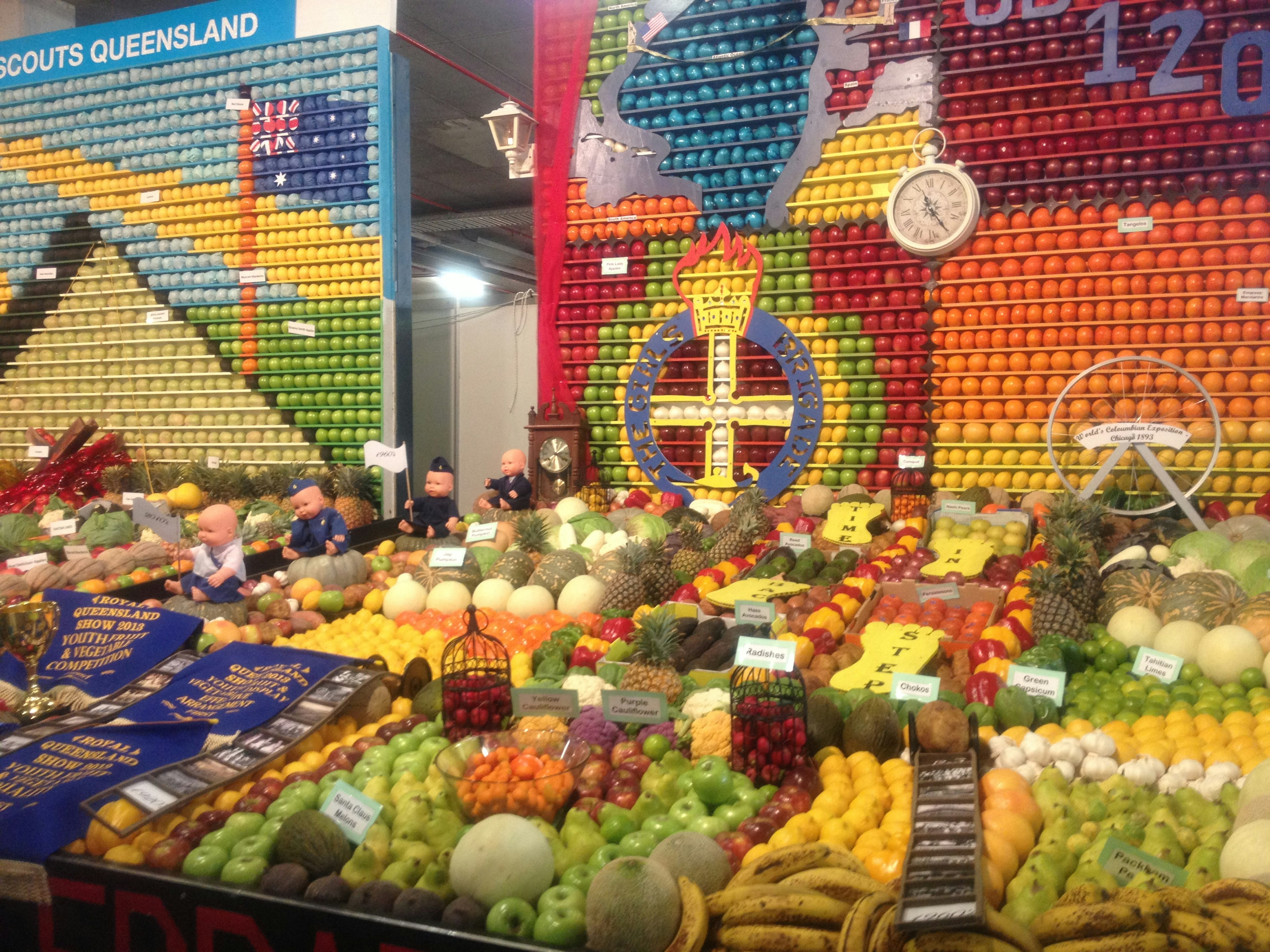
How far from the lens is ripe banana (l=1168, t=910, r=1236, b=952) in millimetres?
1425

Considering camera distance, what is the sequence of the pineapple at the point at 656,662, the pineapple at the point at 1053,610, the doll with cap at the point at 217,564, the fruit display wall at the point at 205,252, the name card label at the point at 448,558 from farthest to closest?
the fruit display wall at the point at 205,252
the name card label at the point at 448,558
the doll with cap at the point at 217,564
the pineapple at the point at 1053,610
the pineapple at the point at 656,662

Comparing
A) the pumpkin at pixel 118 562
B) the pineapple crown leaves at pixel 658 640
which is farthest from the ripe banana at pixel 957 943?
the pumpkin at pixel 118 562

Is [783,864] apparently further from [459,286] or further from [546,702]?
[459,286]

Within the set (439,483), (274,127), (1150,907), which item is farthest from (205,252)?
(1150,907)

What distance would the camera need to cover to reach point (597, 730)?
252 centimetres

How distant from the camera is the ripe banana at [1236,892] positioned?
62.0 inches

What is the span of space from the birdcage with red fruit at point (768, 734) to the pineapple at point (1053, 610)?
142 centimetres

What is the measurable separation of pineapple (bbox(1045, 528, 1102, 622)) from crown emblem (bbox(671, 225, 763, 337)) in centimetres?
310

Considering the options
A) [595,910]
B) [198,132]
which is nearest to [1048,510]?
[595,910]

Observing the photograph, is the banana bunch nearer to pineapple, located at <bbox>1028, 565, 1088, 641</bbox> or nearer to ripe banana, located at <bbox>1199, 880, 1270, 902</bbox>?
ripe banana, located at <bbox>1199, 880, 1270, 902</bbox>

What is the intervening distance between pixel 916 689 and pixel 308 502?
3318mm

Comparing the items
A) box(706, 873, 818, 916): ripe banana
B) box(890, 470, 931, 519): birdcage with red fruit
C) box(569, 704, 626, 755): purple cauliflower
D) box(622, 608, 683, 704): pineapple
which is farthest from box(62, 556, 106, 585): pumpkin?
box(890, 470, 931, 519): birdcage with red fruit

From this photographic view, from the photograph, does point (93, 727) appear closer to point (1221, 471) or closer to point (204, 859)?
point (204, 859)

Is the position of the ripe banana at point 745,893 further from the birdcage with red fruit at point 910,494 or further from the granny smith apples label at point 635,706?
the birdcage with red fruit at point 910,494
